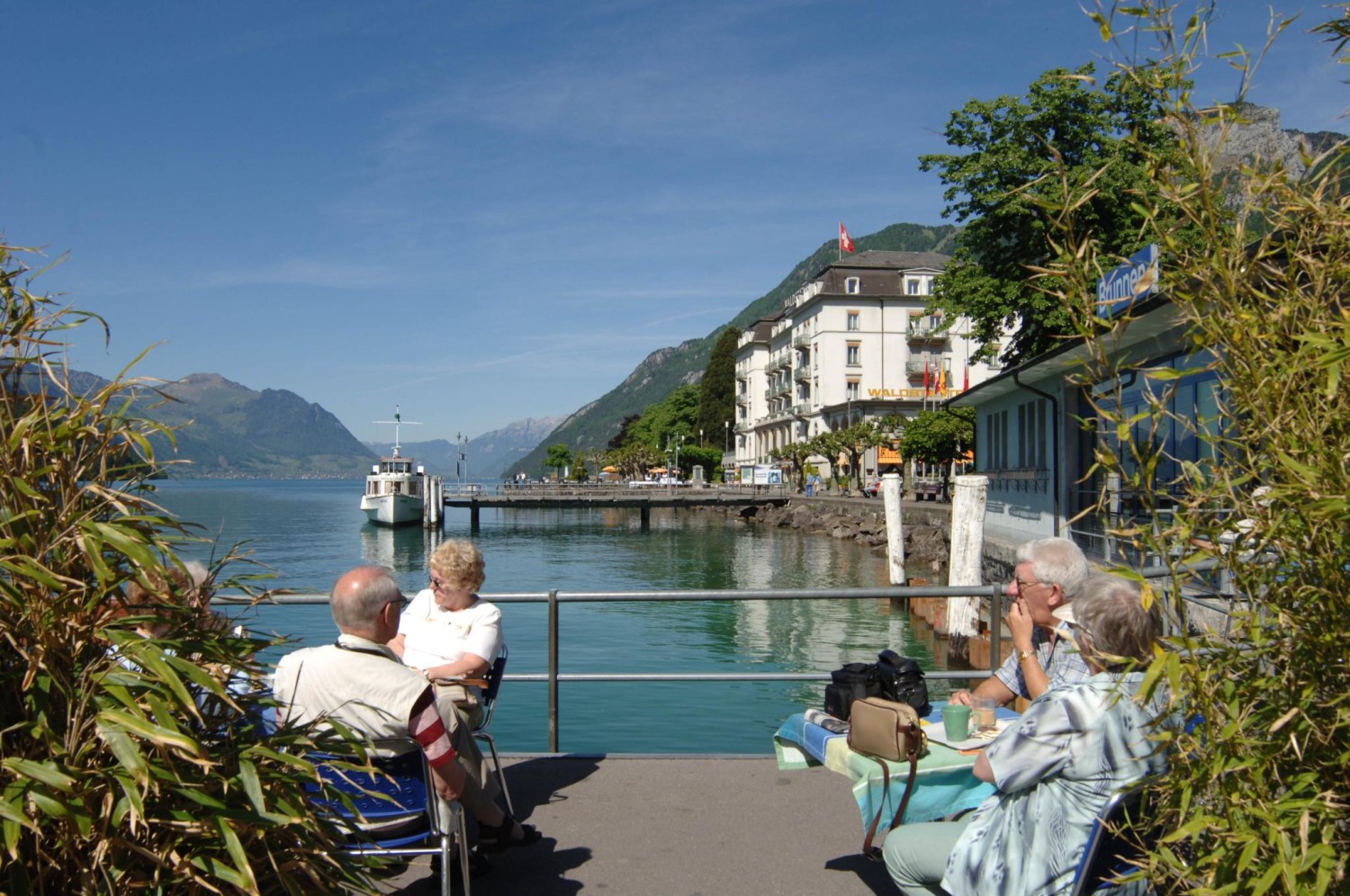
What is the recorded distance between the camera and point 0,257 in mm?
2066

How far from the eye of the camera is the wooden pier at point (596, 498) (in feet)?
229

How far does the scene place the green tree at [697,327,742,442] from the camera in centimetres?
12794

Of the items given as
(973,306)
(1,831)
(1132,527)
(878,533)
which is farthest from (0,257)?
(878,533)

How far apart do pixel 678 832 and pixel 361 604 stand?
6.02ft

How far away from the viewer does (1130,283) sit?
439 inches

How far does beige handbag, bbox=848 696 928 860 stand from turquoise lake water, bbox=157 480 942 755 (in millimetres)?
Answer: 1859

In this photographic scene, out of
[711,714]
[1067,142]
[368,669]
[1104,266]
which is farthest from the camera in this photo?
[1067,142]

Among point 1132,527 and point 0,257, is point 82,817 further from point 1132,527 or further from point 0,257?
point 1132,527

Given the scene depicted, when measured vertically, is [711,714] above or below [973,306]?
below

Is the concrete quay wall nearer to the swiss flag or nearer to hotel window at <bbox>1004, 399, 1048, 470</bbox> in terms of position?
hotel window at <bbox>1004, 399, 1048, 470</bbox>

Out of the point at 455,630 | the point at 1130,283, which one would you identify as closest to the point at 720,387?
the point at 1130,283

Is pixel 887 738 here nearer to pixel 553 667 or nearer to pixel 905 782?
pixel 905 782

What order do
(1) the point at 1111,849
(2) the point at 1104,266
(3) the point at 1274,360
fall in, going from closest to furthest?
(3) the point at 1274,360, (1) the point at 1111,849, (2) the point at 1104,266

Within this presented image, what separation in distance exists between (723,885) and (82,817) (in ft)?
9.45
